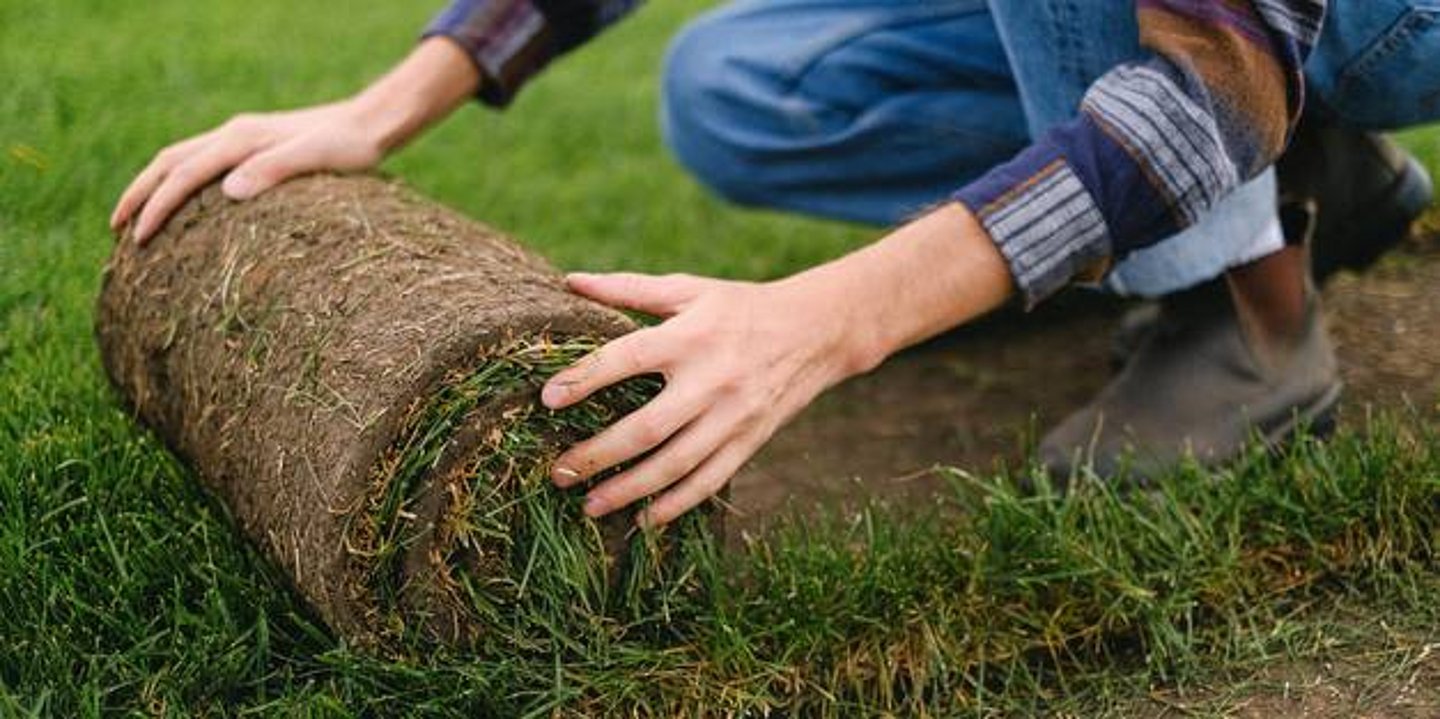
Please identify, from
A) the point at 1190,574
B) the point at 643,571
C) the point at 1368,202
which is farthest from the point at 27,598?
the point at 1368,202

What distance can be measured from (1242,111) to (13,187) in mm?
2066

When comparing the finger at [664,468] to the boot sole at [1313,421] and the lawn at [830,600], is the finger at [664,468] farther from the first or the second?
the boot sole at [1313,421]

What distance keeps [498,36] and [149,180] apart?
23.0 inches

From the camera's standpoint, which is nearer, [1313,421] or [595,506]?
[595,506]

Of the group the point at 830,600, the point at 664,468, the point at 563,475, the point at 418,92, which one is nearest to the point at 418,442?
the point at 563,475

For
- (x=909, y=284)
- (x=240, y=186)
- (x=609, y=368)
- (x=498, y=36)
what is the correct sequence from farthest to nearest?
(x=498, y=36) → (x=240, y=186) → (x=909, y=284) → (x=609, y=368)

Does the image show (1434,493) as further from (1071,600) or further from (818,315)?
(818,315)

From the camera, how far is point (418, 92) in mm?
2729

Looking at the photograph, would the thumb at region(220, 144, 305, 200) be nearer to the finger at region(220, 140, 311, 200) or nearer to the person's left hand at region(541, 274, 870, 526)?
the finger at region(220, 140, 311, 200)

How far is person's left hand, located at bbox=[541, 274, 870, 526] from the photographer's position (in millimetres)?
1866

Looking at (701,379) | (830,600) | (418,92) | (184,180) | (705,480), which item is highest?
(184,180)

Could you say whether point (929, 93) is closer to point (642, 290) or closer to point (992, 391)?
point (992, 391)

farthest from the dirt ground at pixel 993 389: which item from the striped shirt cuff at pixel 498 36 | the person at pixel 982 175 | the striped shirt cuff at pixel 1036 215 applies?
the striped shirt cuff at pixel 498 36

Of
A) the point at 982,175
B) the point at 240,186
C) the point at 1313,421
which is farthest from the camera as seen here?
the point at 982,175
